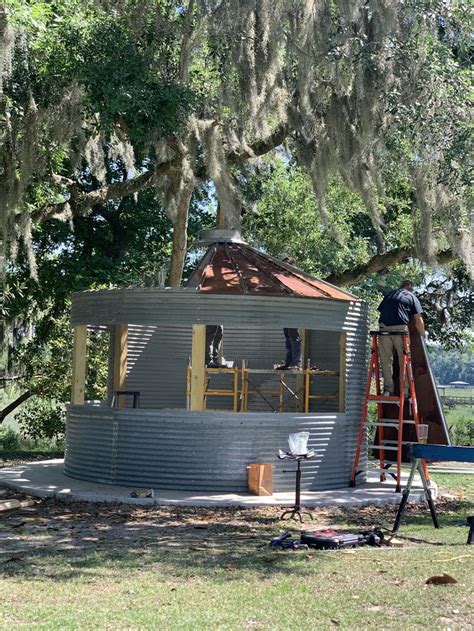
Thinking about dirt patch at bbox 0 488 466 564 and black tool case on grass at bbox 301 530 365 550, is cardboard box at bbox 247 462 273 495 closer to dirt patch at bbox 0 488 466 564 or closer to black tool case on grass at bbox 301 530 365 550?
dirt patch at bbox 0 488 466 564

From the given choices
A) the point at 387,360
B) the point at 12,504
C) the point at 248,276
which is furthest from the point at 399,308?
the point at 12,504

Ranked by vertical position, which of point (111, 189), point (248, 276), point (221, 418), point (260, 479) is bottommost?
point (260, 479)

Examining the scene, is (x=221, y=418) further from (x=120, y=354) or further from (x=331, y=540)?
(x=331, y=540)

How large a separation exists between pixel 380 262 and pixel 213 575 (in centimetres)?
1305

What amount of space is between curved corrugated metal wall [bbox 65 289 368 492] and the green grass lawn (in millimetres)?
1476

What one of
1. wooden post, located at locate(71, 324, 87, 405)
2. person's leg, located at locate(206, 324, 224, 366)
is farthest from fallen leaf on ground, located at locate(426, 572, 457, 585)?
person's leg, located at locate(206, 324, 224, 366)

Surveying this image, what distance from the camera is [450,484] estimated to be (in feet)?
→ 46.2

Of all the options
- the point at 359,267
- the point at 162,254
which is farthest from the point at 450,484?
the point at 162,254

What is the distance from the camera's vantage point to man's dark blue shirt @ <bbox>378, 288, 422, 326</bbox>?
12.5 metres

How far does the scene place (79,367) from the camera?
44.2 feet

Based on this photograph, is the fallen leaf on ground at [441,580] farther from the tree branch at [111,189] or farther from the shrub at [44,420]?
the shrub at [44,420]

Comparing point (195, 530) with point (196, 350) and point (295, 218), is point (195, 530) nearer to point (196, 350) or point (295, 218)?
point (196, 350)

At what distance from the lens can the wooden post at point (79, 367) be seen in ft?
43.7

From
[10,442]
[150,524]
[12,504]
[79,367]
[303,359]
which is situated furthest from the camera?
[10,442]
